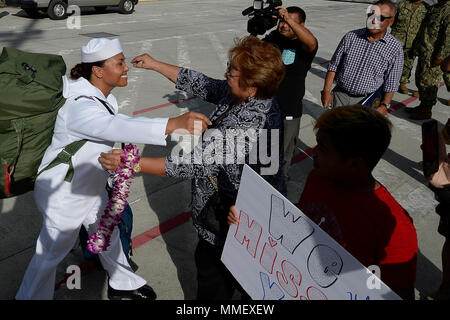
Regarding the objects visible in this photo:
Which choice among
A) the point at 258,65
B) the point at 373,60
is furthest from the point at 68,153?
the point at 373,60

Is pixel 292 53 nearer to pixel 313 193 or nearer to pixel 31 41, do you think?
pixel 313 193

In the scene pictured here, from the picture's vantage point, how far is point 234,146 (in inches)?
74.3

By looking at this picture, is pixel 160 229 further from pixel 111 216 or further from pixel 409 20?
pixel 409 20

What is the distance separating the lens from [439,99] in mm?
8219

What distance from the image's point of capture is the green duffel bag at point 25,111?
6.68 ft

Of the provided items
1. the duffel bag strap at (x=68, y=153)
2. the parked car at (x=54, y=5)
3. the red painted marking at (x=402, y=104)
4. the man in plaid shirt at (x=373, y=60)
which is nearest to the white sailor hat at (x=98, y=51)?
the duffel bag strap at (x=68, y=153)

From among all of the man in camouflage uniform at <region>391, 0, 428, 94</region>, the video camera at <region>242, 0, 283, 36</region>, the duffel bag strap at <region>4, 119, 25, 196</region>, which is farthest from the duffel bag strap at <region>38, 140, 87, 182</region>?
the man in camouflage uniform at <region>391, 0, 428, 94</region>

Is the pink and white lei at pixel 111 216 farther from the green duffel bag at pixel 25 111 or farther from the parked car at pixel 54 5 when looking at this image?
the parked car at pixel 54 5

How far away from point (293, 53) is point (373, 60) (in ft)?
2.82

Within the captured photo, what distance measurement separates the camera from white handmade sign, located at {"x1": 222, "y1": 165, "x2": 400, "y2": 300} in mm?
1323

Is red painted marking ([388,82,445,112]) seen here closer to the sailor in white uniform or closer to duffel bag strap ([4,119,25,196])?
the sailor in white uniform

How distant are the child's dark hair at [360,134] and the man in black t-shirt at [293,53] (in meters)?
2.13
